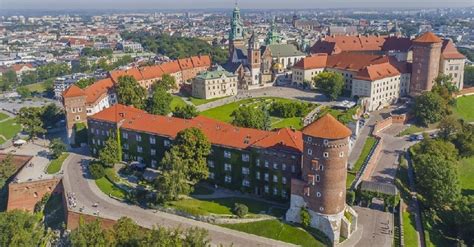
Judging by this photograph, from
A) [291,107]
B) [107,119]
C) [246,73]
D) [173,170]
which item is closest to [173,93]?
[246,73]

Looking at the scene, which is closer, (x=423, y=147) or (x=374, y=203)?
(x=374, y=203)

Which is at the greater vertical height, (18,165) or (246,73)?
(246,73)

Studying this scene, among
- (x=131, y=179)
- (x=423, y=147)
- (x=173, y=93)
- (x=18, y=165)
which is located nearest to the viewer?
(x=131, y=179)

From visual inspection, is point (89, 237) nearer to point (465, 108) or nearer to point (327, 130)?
point (327, 130)

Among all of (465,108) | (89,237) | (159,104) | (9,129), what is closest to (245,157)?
(89,237)

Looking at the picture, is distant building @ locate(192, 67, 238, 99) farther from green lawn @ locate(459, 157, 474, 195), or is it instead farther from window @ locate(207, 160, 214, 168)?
green lawn @ locate(459, 157, 474, 195)

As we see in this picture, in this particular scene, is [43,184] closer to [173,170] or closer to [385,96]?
[173,170]
